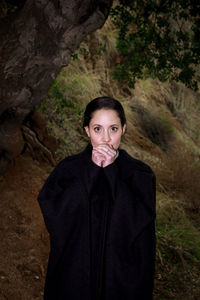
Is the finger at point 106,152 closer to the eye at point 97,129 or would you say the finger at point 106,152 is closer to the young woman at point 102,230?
the young woman at point 102,230

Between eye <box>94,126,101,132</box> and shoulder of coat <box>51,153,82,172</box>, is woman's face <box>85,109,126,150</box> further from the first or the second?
shoulder of coat <box>51,153,82,172</box>

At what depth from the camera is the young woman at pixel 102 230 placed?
167 cm

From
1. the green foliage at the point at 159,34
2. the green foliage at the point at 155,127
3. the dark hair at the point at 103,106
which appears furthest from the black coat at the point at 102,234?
the green foliage at the point at 155,127

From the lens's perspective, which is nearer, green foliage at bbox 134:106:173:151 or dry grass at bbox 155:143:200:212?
dry grass at bbox 155:143:200:212

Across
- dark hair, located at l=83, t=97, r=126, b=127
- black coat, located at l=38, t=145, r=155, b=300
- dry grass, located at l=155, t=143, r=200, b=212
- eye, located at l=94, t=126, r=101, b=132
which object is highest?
dark hair, located at l=83, t=97, r=126, b=127

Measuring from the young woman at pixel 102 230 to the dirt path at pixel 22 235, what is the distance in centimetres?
107

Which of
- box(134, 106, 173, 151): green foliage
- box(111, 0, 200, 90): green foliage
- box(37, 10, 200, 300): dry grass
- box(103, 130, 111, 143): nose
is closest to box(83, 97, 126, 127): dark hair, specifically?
box(103, 130, 111, 143): nose

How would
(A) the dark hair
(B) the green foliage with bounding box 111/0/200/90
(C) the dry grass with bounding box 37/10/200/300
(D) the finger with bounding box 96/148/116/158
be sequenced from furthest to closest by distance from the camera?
(C) the dry grass with bounding box 37/10/200/300 → (B) the green foliage with bounding box 111/0/200/90 → (A) the dark hair → (D) the finger with bounding box 96/148/116/158

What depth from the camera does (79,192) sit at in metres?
1.70

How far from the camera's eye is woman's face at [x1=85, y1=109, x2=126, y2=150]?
183 centimetres

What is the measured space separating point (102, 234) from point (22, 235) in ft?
5.93

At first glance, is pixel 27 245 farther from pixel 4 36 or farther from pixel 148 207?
pixel 4 36

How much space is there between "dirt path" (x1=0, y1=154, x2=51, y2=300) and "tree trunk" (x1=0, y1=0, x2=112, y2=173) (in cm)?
115

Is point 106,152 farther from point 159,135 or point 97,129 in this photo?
point 159,135
